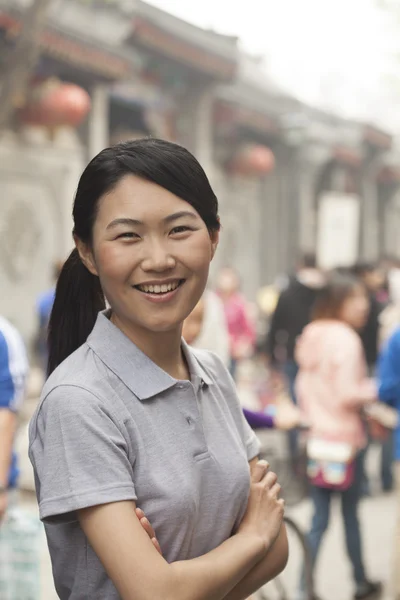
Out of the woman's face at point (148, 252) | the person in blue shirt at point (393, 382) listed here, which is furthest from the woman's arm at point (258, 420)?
the person in blue shirt at point (393, 382)

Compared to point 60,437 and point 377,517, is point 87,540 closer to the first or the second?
point 60,437

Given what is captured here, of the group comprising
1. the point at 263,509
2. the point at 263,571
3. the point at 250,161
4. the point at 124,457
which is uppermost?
the point at 124,457

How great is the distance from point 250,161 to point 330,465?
11108 mm

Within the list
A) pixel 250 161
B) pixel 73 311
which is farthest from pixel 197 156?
pixel 73 311

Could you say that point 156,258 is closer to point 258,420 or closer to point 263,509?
point 263,509

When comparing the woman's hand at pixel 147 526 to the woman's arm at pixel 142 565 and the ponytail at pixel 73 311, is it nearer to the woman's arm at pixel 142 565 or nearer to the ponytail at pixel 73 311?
the woman's arm at pixel 142 565

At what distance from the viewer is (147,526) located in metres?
1.66

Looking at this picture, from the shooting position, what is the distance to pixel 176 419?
179 cm

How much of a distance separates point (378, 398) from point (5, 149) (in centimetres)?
678

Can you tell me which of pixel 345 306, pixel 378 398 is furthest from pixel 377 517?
pixel 378 398

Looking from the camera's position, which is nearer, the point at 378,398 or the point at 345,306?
the point at 378,398

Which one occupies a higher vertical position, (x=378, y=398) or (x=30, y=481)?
(x=378, y=398)

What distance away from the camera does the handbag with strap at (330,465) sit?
5141mm

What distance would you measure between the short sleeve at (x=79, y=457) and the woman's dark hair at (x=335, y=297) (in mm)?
4080
